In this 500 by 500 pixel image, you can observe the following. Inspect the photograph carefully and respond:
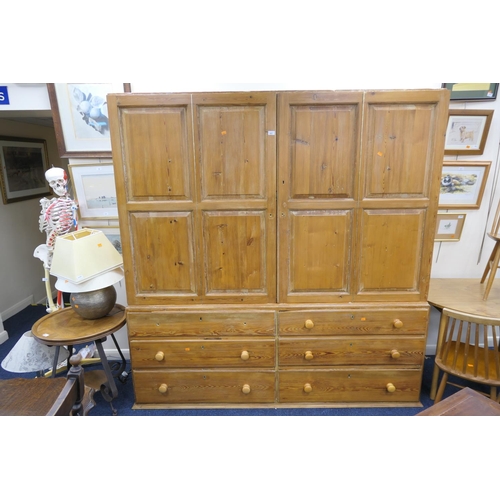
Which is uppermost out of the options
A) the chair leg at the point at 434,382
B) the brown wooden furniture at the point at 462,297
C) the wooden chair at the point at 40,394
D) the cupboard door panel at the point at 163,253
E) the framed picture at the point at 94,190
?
the framed picture at the point at 94,190

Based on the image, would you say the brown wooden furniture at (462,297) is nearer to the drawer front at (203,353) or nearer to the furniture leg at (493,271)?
the furniture leg at (493,271)

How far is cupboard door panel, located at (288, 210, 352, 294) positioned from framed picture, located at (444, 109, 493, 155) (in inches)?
45.5

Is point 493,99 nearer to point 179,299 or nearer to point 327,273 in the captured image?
point 327,273

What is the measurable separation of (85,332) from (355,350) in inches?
67.6

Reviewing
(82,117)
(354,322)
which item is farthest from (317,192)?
(82,117)

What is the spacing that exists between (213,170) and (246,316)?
3.03ft

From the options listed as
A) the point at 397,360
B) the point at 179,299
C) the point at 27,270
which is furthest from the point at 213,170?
the point at 27,270

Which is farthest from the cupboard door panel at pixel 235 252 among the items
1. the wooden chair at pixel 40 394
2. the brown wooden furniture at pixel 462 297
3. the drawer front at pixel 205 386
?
the brown wooden furniture at pixel 462 297

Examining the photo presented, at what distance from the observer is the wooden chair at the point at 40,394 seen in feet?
3.55

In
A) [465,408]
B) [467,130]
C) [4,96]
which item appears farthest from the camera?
[467,130]

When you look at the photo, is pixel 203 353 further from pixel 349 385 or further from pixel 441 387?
→ pixel 441 387

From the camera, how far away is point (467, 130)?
2.42 meters

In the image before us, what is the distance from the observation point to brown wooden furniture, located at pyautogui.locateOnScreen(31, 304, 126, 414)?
2.00 m

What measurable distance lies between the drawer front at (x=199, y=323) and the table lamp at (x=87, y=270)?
244 millimetres
